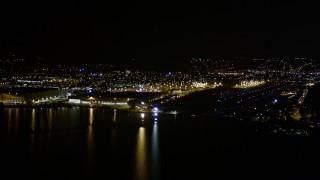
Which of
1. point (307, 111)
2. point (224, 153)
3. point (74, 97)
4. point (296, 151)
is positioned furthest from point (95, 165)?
point (74, 97)

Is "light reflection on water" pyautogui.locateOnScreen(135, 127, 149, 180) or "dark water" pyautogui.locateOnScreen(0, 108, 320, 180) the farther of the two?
"dark water" pyautogui.locateOnScreen(0, 108, 320, 180)

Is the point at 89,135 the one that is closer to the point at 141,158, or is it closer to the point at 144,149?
the point at 144,149

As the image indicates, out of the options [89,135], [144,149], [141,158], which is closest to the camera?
[141,158]

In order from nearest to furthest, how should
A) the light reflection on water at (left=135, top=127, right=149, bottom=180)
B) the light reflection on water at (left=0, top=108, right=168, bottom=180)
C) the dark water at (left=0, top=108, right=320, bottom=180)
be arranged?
the light reflection on water at (left=135, top=127, right=149, bottom=180)
the dark water at (left=0, top=108, right=320, bottom=180)
the light reflection on water at (left=0, top=108, right=168, bottom=180)

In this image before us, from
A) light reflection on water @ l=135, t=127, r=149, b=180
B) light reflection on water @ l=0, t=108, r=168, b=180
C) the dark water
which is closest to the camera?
light reflection on water @ l=135, t=127, r=149, b=180

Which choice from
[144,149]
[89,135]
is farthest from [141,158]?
[89,135]

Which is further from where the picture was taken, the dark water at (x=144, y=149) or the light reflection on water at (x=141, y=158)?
the dark water at (x=144, y=149)

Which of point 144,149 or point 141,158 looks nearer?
point 141,158

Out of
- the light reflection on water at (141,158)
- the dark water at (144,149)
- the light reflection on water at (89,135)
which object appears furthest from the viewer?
the light reflection on water at (89,135)

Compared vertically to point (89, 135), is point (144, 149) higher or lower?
lower
